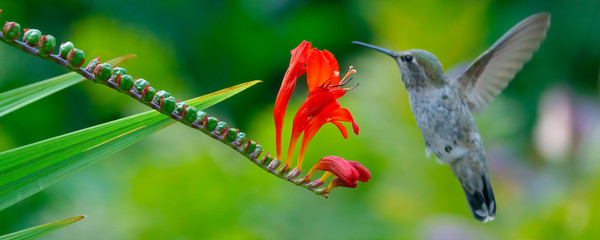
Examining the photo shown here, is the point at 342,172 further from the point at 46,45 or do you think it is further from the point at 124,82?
the point at 46,45

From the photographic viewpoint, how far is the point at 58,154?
2.98 ft

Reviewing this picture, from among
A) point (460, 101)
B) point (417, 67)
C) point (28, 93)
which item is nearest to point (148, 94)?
point (28, 93)

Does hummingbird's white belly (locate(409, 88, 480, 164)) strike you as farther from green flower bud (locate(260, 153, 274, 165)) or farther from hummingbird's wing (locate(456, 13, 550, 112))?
green flower bud (locate(260, 153, 274, 165))

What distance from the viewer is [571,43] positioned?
18.4 ft

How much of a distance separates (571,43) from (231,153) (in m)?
3.52

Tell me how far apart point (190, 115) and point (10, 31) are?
0.99 ft

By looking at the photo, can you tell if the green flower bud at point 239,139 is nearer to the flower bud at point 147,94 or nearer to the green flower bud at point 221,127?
the green flower bud at point 221,127

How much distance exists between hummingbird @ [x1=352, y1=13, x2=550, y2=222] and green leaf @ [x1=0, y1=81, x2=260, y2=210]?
49.0 inches

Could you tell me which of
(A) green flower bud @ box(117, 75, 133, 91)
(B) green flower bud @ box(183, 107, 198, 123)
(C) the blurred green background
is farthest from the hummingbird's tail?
(A) green flower bud @ box(117, 75, 133, 91)

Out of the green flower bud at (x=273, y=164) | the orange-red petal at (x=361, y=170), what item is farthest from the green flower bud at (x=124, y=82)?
the orange-red petal at (x=361, y=170)

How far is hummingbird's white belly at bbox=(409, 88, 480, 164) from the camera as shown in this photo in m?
2.13

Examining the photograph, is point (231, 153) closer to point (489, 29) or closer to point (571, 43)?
point (489, 29)

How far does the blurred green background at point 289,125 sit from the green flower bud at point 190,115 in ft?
6.29

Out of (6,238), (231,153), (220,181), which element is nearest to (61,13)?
(231,153)
